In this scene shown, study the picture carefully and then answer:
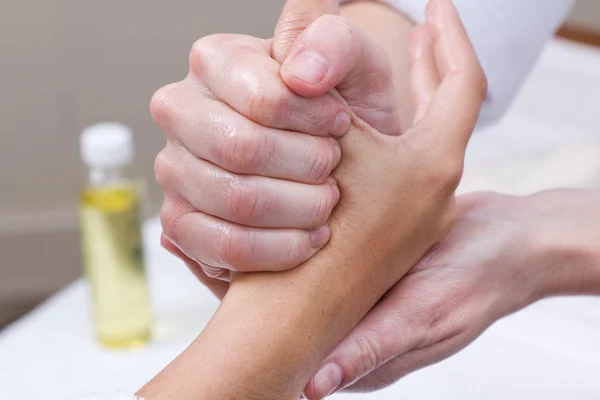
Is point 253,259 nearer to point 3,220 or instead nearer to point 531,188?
point 531,188

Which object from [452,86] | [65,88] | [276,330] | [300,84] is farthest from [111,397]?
[65,88]

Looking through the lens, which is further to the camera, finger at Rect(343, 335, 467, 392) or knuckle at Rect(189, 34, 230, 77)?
finger at Rect(343, 335, 467, 392)

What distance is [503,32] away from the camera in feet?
3.32

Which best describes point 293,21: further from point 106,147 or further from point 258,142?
point 106,147

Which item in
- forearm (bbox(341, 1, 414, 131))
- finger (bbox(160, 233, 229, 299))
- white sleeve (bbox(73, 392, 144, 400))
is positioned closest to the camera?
white sleeve (bbox(73, 392, 144, 400))

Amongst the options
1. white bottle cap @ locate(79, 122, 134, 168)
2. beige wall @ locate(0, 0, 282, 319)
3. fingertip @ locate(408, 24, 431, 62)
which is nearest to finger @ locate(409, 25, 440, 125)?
fingertip @ locate(408, 24, 431, 62)

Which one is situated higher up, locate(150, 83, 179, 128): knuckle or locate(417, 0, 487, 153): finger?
locate(417, 0, 487, 153): finger

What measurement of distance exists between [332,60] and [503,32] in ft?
1.56

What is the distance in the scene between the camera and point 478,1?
993mm

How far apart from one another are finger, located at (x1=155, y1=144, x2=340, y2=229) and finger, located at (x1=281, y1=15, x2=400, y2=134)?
75mm

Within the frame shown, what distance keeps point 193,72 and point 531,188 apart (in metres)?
0.63

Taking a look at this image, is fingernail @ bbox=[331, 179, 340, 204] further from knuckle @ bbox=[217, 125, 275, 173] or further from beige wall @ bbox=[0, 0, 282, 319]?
beige wall @ bbox=[0, 0, 282, 319]

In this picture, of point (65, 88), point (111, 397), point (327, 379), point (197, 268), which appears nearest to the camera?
point (111, 397)

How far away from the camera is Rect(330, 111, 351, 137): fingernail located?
2.09 ft
